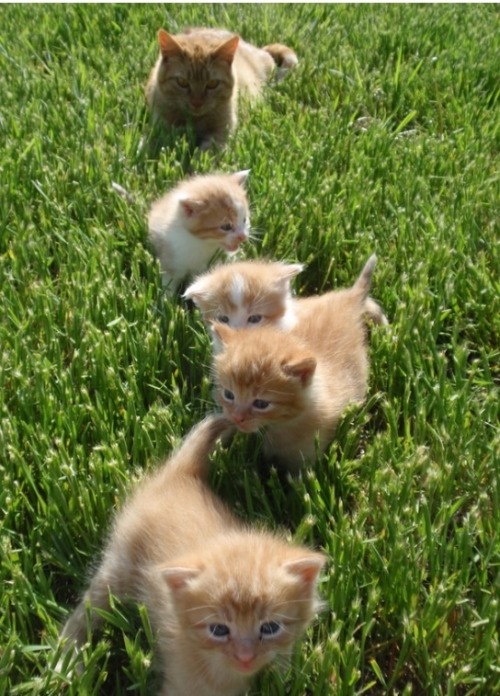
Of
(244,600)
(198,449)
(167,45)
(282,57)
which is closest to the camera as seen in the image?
(244,600)

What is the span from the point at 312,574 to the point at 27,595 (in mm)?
722

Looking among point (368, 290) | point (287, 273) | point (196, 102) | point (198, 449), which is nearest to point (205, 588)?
point (198, 449)

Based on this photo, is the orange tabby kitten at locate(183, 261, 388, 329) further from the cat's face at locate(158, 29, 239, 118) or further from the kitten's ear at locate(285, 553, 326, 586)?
the cat's face at locate(158, 29, 239, 118)

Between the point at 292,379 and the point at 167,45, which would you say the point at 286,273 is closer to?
the point at 292,379

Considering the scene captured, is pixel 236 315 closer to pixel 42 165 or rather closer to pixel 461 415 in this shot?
pixel 461 415

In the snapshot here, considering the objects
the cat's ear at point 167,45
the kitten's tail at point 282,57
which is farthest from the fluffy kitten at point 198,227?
the kitten's tail at point 282,57

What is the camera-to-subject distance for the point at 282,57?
5.31 metres

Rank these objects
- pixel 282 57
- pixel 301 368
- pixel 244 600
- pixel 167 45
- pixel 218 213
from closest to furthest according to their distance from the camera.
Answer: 1. pixel 244 600
2. pixel 301 368
3. pixel 218 213
4. pixel 167 45
5. pixel 282 57

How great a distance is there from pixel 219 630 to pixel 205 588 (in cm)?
11

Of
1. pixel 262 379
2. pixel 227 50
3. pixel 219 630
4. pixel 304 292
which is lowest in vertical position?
pixel 304 292


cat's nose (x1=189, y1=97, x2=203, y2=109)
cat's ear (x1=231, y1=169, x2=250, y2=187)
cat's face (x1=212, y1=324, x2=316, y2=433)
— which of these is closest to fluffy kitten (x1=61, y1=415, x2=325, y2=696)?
cat's face (x1=212, y1=324, x2=316, y2=433)

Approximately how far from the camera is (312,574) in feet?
6.13

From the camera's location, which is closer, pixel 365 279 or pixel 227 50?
pixel 365 279

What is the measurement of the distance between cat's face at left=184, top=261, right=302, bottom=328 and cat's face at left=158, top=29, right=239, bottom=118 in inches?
75.5
